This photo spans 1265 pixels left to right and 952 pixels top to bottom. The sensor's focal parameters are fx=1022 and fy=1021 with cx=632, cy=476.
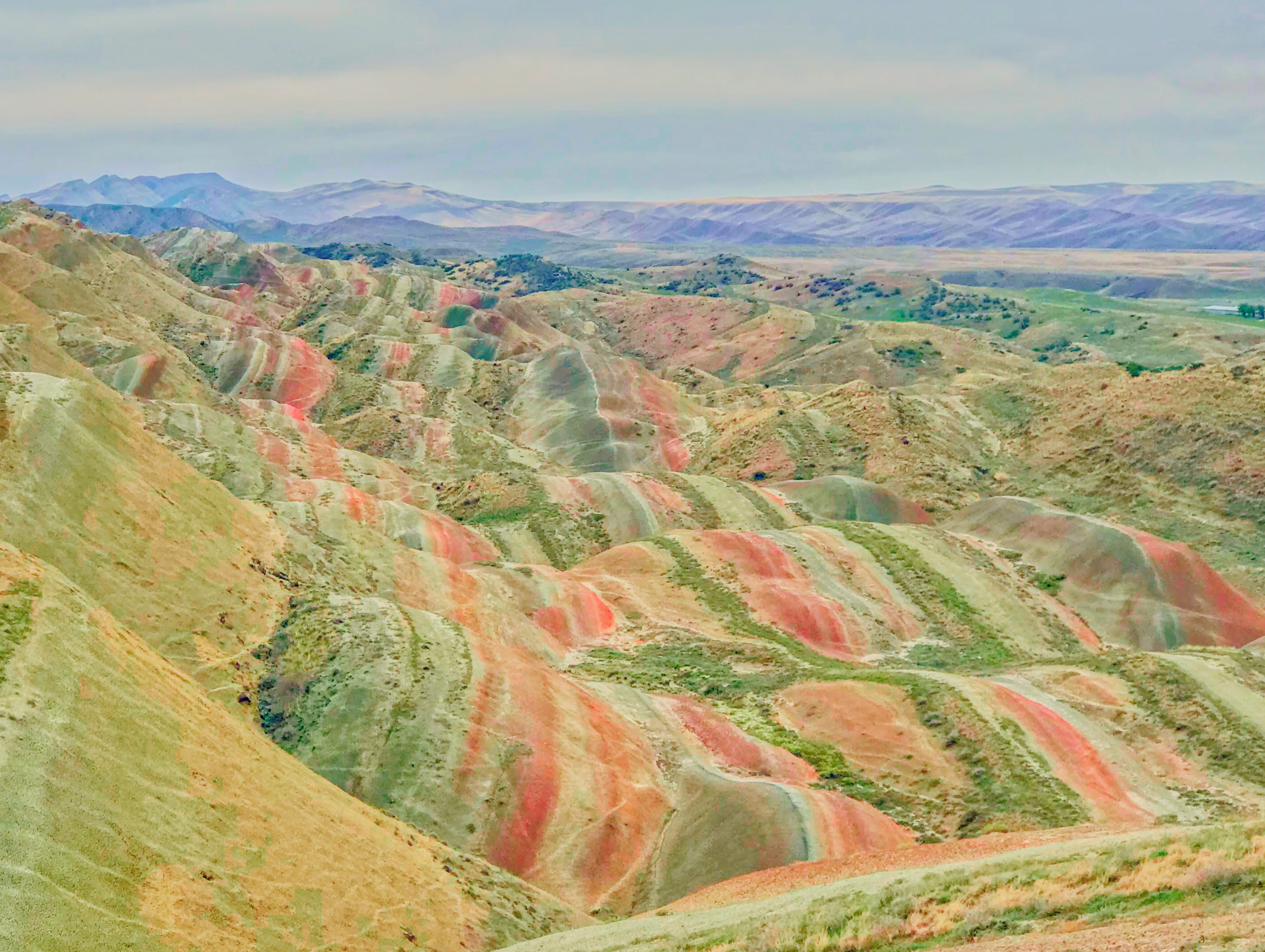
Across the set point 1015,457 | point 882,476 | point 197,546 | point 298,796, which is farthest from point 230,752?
point 1015,457

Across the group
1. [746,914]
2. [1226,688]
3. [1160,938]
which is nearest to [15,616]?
[746,914]

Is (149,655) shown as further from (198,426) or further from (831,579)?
(198,426)

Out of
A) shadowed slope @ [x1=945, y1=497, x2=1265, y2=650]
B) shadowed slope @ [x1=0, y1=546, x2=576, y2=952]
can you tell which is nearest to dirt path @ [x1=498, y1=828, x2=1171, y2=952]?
shadowed slope @ [x1=0, y1=546, x2=576, y2=952]

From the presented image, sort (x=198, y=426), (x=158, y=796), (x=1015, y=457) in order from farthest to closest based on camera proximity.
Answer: (x=1015, y=457), (x=198, y=426), (x=158, y=796)

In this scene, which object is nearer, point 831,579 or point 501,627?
point 501,627

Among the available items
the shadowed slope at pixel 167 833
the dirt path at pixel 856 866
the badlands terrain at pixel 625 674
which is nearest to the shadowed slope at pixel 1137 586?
the badlands terrain at pixel 625 674

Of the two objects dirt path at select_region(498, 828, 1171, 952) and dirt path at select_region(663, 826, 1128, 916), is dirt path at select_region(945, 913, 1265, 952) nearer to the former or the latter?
dirt path at select_region(498, 828, 1171, 952)
